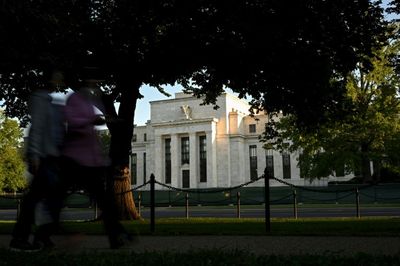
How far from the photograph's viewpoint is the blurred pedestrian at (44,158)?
5820 millimetres

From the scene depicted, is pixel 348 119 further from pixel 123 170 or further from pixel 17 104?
pixel 17 104

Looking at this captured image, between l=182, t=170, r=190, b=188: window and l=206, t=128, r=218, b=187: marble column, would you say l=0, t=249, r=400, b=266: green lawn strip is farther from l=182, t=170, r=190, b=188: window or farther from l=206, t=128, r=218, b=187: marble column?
l=182, t=170, r=190, b=188: window

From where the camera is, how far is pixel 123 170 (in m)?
17.8

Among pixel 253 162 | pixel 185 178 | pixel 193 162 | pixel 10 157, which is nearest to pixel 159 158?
pixel 185 178

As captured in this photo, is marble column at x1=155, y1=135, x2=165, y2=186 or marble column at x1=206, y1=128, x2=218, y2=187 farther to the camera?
marble column at x1=155, y1=135, x2=165, y2=186

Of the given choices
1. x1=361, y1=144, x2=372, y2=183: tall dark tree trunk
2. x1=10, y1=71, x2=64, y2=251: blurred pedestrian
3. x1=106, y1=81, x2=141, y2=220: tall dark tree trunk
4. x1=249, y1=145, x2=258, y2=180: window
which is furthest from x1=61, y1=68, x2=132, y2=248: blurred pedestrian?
x1=249, y1=145, x2=258, y2=180: window

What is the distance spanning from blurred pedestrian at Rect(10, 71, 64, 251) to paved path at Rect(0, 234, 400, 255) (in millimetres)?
564

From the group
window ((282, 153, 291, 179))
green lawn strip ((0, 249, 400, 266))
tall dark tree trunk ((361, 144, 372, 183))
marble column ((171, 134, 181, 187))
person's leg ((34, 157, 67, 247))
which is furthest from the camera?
marble column ((171, 134, 181, 187))

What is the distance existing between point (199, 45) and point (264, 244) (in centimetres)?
919

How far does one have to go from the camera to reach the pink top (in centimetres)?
589

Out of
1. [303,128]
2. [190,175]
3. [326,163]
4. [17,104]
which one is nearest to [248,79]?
[303,128]

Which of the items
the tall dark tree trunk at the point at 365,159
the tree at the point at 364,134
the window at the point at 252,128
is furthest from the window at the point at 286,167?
the tree at the point at 364,134

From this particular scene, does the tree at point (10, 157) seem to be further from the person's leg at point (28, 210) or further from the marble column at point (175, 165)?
the person's leg at point (28, 210)

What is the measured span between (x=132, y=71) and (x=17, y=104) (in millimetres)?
4962
